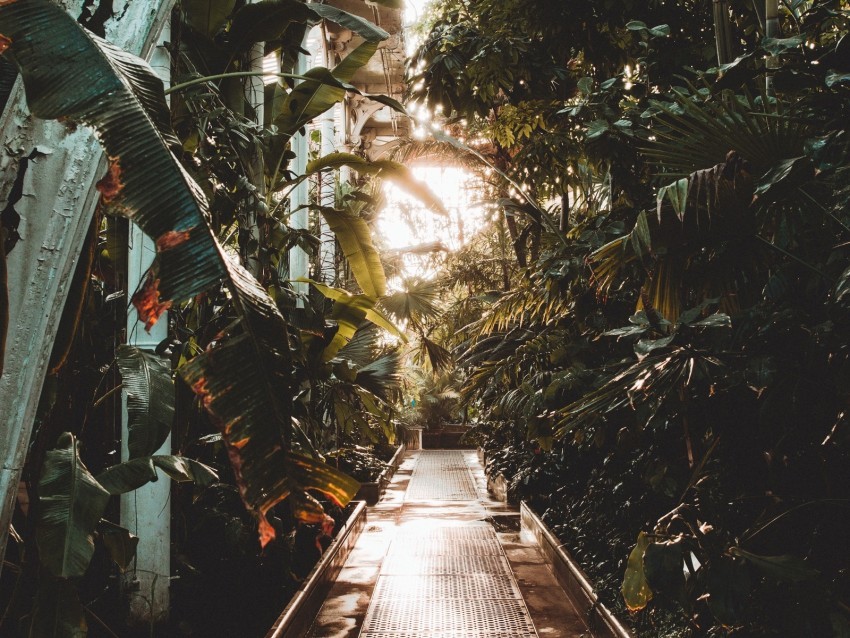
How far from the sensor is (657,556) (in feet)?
8.77

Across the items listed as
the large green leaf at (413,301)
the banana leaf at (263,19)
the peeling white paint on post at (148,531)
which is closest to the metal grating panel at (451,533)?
the large green leaf at (413,301)

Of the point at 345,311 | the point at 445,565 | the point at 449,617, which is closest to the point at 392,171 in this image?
the point at 345,311

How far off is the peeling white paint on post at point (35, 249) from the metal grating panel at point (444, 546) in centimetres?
632

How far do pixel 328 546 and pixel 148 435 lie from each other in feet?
14.1

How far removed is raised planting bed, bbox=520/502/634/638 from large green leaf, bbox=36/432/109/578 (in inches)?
96.9

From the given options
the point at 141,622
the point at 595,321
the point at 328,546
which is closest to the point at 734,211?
the point at 595,321

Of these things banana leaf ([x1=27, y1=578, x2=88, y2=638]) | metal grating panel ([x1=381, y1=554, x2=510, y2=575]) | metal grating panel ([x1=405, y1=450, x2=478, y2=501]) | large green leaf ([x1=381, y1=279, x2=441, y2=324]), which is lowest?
metal grating panel ([x1=405, y1=450, x2=478, y2=501])

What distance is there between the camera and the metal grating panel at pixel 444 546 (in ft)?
24.4

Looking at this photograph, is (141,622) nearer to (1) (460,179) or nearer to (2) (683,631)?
(2) (683,631)

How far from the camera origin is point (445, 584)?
6.16 meters

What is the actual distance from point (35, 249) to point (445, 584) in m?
5.32

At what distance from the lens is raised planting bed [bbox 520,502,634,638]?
418cm

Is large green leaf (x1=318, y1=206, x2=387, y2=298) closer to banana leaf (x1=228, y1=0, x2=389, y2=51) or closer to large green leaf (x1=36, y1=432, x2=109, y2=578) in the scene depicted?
banana leaf (x1=228, y1=0, x2=389, y2=51)

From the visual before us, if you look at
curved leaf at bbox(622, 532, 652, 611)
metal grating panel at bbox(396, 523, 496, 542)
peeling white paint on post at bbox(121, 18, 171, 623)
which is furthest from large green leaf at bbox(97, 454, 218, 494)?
metal grating panel at bbox(396, 523, 496, 542)
